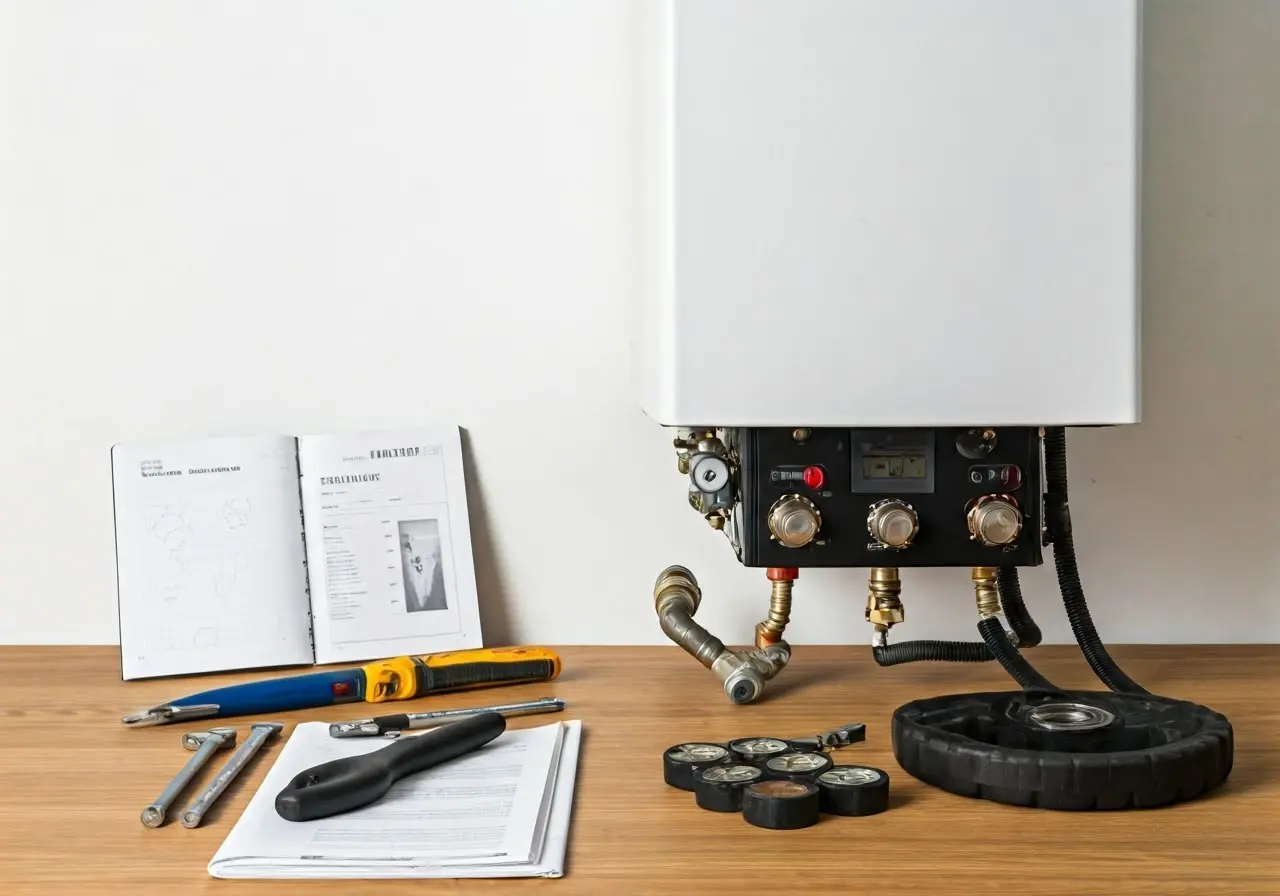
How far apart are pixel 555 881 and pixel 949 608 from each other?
0.76 metres

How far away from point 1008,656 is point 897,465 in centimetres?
22

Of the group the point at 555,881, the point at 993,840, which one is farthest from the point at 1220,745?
the point at 555,881

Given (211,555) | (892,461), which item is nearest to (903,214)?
(892,461)

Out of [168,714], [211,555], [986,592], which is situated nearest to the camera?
[168,714]

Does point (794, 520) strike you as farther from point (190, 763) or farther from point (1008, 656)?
point (190, 763)

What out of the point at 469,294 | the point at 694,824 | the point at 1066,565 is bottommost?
the point at 694,824

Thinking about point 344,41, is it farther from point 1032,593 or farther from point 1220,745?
point 1220,745

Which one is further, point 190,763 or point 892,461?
point 892,461

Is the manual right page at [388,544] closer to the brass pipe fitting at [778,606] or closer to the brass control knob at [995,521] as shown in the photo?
the brass pipe fitting at [778,606]

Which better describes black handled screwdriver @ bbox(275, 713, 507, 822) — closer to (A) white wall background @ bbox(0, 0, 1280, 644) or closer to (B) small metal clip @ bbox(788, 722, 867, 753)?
(B) small metal clip @ bbox(788, 722, 867, 753)

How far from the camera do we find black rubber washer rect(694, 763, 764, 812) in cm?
85

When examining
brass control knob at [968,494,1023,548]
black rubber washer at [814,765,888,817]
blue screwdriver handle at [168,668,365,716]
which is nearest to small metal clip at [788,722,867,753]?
black rubber washer at [814,765,888,817]

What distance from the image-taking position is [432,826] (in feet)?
2.68

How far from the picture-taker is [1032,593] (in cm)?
138
